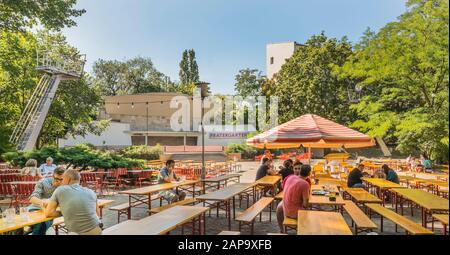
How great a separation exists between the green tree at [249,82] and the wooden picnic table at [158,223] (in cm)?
3665

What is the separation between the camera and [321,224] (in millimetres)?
3498

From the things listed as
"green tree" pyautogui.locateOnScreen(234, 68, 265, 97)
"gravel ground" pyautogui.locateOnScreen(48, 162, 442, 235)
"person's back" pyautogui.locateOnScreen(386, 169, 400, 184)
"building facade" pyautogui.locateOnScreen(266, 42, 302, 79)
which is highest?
"building facade" pyautogui.locateOnScreen(266, 42, 302, 79)

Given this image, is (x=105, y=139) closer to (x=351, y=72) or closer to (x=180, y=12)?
(x=351, y=72)

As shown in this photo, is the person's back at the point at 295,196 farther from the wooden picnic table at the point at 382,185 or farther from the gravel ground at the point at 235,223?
the wooden picnic table at the point at 382,185

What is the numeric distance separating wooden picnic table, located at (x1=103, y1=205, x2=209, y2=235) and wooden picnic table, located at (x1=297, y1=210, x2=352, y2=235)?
4.17 feet

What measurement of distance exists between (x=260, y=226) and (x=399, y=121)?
38.8 feet

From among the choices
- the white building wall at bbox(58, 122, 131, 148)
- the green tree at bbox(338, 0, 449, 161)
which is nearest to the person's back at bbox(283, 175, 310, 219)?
the green tree at bbox(338, 0, 449, 161)

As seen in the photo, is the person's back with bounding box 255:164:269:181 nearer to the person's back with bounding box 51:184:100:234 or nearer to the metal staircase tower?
the person's back with bounding box 51:184:100:234

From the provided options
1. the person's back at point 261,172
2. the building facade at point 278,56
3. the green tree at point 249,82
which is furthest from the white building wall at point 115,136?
the person's back at point 261,172

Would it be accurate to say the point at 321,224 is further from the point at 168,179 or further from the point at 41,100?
the point at 41,100

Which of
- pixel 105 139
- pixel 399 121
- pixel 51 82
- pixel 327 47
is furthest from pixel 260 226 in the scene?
pixel 105 139

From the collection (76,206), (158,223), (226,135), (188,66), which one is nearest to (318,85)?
(226,135)

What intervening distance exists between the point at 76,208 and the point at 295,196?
9.41 ft

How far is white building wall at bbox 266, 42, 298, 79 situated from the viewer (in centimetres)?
3522
